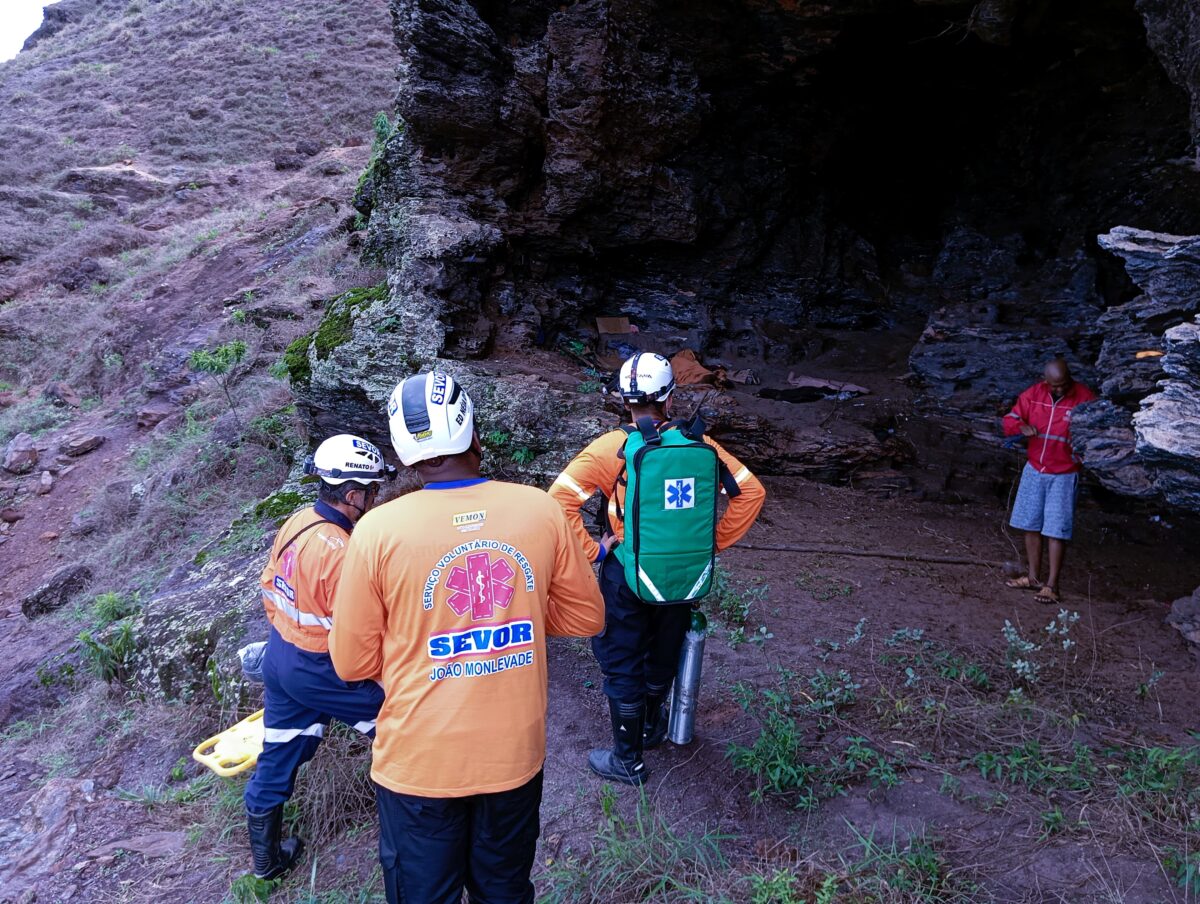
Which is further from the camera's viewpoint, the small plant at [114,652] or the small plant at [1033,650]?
the small plant at [114,652]

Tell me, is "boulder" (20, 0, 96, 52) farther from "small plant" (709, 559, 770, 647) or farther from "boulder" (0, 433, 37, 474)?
"small plant" (709, 559, 770, 647)

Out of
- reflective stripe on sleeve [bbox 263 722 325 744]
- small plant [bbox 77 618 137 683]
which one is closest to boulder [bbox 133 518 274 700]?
small plant [bbox 77 618 137 683]

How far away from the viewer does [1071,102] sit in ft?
28.6

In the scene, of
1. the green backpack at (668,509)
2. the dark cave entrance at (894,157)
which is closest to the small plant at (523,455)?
the green backpack at (668,509)

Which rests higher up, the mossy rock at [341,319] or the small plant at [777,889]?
the mossy rock at [341,319]

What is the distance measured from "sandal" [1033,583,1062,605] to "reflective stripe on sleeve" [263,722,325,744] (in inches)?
187

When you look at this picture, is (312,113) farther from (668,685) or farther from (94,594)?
(668,685)

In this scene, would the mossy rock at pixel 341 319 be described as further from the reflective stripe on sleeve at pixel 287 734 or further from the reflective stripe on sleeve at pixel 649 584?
the reflective stripe on sleeve at pixel 649 584

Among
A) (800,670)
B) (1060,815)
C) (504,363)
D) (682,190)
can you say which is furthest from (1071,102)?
(1060,815)

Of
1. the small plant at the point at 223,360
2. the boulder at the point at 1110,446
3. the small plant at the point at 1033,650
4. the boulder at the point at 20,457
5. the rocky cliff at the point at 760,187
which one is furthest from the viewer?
the boulder at the point at 20,457

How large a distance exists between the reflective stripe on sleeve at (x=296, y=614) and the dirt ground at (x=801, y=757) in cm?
112

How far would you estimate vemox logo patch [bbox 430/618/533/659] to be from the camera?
1.95m

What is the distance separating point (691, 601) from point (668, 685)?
0.58 meters

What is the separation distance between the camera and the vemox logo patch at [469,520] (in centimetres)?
196
